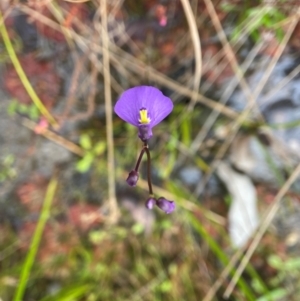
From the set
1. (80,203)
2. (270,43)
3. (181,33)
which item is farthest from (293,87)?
(80,203)

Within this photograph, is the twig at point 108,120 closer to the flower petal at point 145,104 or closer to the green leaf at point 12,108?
the green leaf at point 12,108

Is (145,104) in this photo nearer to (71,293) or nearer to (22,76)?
(22,76)

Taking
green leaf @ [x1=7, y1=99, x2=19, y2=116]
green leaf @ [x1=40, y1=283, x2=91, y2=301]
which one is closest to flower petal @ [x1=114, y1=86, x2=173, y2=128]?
green leaf @ [x1=7, y1=99, x2=19, y2=116]

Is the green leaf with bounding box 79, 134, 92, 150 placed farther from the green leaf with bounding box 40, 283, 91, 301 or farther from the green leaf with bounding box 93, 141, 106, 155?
the green leaf with bounding box 40, 283, 91, 301

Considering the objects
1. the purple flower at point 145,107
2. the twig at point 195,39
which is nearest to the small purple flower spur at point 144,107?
the purple flower at point 145,107

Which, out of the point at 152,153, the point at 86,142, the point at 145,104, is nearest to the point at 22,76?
the point at 86,142

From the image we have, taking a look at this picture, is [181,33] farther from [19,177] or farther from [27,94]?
[19,177]
